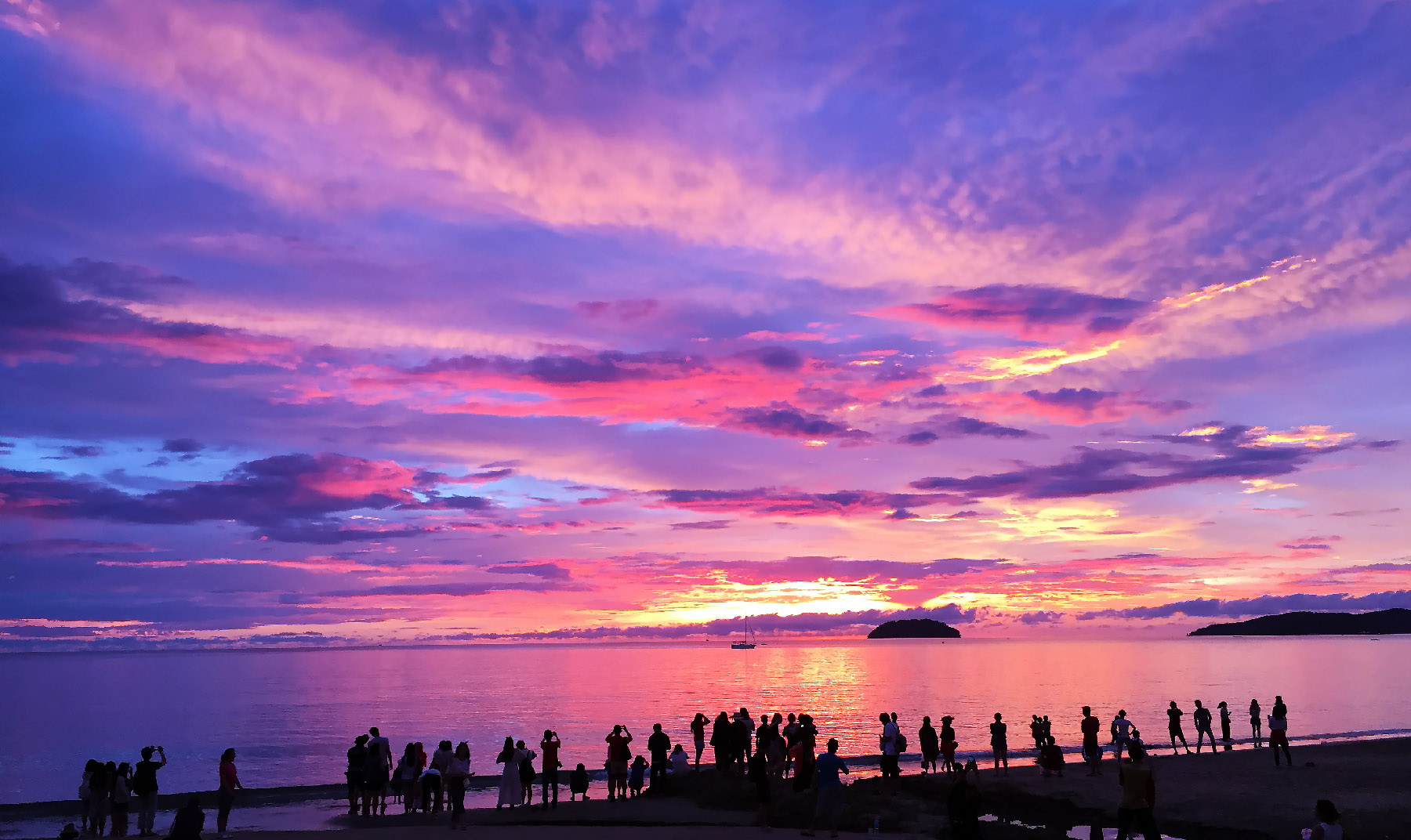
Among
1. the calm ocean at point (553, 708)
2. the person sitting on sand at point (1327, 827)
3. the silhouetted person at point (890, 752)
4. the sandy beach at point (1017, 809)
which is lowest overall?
the calm ocean at point (553, 708)

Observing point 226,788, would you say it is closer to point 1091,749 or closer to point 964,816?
point 964,816

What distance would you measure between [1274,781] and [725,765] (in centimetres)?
1637

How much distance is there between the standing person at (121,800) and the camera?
22.5 metres

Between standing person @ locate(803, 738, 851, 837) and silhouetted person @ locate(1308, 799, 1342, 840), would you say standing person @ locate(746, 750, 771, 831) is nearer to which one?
standing person @ locate(803, 738, 851, 837)

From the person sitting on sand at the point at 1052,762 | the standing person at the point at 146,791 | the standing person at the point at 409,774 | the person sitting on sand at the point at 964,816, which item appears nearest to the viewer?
the person sitting on sand at the point at 964,816

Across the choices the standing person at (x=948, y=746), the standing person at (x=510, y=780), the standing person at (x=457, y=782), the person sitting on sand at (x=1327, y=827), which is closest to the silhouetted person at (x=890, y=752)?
the standing person at (x=948, y=746)

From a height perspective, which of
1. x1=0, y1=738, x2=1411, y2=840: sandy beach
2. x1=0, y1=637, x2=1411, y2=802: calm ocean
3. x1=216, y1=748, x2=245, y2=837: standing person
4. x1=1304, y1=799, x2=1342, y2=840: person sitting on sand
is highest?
x1=1304, y1=799, x2=1342, y2=840: person sitting on sand

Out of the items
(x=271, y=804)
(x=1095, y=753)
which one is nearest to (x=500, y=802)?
(x=271, y=804)

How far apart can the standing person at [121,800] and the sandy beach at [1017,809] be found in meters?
2.87

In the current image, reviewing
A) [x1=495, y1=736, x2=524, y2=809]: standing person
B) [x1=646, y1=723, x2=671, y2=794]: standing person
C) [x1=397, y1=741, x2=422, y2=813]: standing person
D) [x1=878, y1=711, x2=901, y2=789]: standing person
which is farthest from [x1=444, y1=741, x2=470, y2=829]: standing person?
[x1=878, y1=711, x2=901, y2=789]: standing person

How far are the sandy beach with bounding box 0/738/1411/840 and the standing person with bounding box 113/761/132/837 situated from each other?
2865mm

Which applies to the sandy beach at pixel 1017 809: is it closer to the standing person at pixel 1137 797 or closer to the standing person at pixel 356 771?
the standing person at pixel 356 771

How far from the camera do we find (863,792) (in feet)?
81.8

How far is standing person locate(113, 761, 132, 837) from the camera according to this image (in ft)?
73.7
